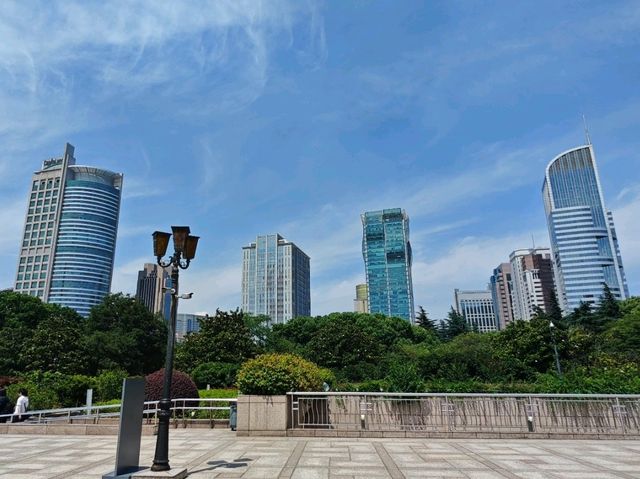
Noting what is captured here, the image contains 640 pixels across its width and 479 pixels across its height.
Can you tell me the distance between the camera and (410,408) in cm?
1201

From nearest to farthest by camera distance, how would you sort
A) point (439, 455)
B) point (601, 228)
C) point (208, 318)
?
1. point (439, 455)
2. point (208, 318)
3. point (601, 228)

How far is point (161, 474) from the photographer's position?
6414 millimetres

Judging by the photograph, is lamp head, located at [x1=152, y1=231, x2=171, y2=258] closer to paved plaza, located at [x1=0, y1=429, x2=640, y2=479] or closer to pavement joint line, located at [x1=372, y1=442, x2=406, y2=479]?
paved plaza, located at [x1=0, y1=429, x2=640, y2=479]

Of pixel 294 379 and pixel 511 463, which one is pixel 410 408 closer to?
pixel 294 379

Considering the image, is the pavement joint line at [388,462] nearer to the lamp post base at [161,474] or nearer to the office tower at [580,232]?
the lamp post base at [161,474]

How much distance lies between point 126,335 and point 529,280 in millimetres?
178989

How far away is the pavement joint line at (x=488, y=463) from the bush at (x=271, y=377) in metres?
4.42

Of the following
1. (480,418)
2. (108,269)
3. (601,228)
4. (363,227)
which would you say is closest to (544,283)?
(601,228)

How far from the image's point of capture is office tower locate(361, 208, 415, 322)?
581 ft

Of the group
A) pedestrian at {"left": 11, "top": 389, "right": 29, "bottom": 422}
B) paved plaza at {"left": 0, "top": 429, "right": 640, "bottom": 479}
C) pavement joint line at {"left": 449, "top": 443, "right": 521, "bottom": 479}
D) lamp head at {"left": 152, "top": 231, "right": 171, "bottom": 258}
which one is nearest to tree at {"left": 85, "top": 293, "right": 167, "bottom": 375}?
pedestrian at {"left": 11, "top": 389, "right": 29, "bottom": 422}

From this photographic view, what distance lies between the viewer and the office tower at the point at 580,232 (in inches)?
5625

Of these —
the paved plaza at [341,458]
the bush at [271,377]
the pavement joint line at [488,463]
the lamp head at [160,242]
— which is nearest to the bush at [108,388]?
the paved plaza at [341,458]

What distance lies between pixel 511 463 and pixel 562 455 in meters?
1.82

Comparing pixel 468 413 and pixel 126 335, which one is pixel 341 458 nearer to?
pixel 468 413
